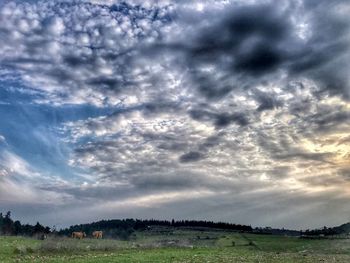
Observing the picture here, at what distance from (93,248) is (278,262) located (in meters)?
31.5

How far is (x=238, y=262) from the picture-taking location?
129 feet

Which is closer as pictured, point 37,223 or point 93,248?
point 93,248

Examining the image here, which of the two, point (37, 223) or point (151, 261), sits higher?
point (37, 223)

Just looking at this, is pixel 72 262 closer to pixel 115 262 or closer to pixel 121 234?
pixel 115 262

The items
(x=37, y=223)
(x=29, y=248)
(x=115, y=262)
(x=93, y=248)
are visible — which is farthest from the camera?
(x=37, y=223)

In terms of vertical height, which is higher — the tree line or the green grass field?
the tree line

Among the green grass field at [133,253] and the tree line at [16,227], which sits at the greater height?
the tree line at [16,227]

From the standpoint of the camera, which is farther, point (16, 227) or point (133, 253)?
point (16, 227)

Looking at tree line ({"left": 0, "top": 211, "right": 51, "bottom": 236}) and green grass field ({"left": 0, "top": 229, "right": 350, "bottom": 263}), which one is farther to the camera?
tree line ({"left": 0, "top": 211, "right": 51, "bottom": 236})

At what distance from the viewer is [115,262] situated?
38000 millimetres

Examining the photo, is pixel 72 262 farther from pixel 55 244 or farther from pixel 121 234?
pixel 121 234

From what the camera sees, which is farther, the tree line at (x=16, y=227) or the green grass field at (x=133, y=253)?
the tree line at (x=16, y=227)

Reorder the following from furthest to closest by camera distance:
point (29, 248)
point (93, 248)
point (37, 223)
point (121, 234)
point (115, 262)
Answer: point (37, 223), point (121, 234), point (93, 248), point (29, 248), point (115, 262)

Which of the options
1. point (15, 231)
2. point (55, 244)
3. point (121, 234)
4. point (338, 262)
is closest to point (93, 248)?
point (55, 244)
